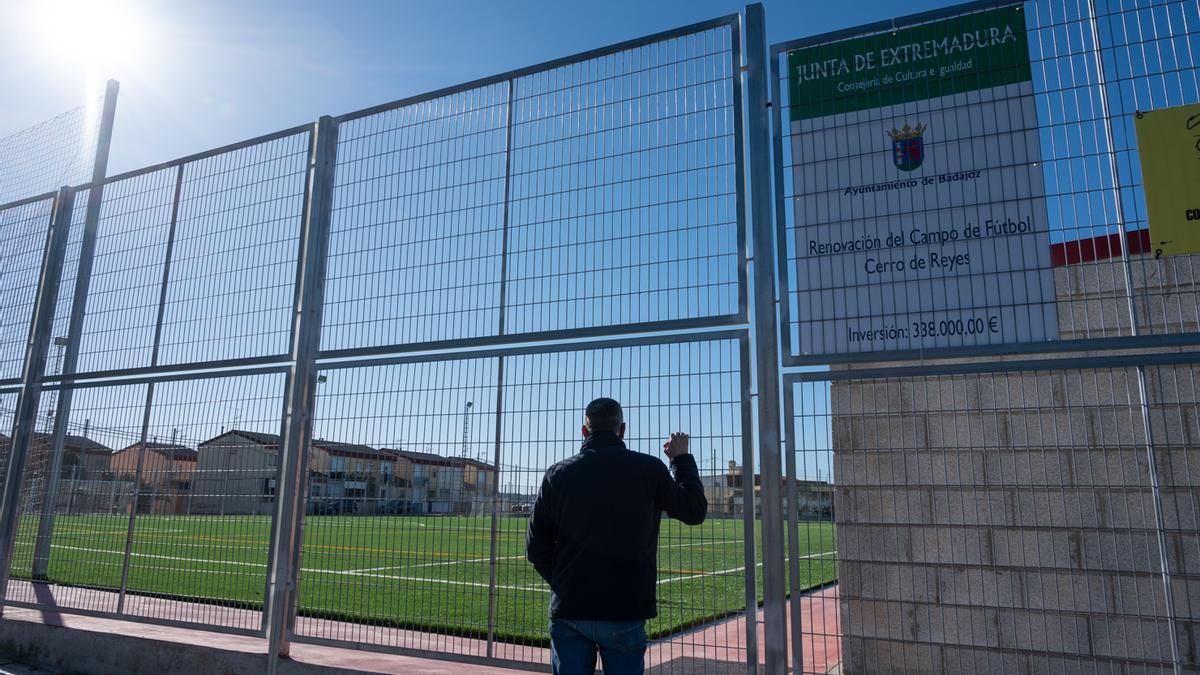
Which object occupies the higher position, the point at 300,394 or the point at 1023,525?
the point at 300,394

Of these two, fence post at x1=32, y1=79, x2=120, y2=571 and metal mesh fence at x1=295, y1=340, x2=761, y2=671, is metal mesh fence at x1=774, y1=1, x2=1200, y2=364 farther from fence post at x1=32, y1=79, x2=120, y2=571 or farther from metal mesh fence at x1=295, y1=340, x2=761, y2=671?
fence post at x1=32, y1=79, x2=120, y2=571

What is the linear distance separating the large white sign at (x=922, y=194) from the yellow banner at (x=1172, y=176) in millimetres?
430

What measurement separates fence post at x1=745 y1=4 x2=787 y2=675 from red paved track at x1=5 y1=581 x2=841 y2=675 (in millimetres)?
370

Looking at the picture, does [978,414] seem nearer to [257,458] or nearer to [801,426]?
[801,426]

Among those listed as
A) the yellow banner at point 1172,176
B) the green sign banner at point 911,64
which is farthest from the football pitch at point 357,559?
the green sign banner at point 911,64

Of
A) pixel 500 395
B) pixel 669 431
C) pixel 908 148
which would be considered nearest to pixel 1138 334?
pixel 908 148

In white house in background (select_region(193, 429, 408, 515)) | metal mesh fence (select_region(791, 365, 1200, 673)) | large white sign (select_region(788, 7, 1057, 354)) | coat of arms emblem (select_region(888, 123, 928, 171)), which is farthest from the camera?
white house in background (select_region(193, 429, 408, 515))

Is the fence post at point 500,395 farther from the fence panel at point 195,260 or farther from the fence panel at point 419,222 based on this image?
the fence panel at point 195,260

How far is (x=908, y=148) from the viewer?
395cm

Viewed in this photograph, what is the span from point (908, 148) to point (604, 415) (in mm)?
2017

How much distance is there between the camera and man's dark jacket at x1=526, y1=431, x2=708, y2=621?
3.21 m

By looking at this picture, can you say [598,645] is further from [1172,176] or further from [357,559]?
[1172,176]

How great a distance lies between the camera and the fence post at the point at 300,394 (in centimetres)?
516

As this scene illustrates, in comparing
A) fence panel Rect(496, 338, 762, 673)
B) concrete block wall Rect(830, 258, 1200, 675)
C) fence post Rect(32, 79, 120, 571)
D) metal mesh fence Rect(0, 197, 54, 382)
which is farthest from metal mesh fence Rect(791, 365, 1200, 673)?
metal mesh fence Rect(0, 197, 54, 382)
